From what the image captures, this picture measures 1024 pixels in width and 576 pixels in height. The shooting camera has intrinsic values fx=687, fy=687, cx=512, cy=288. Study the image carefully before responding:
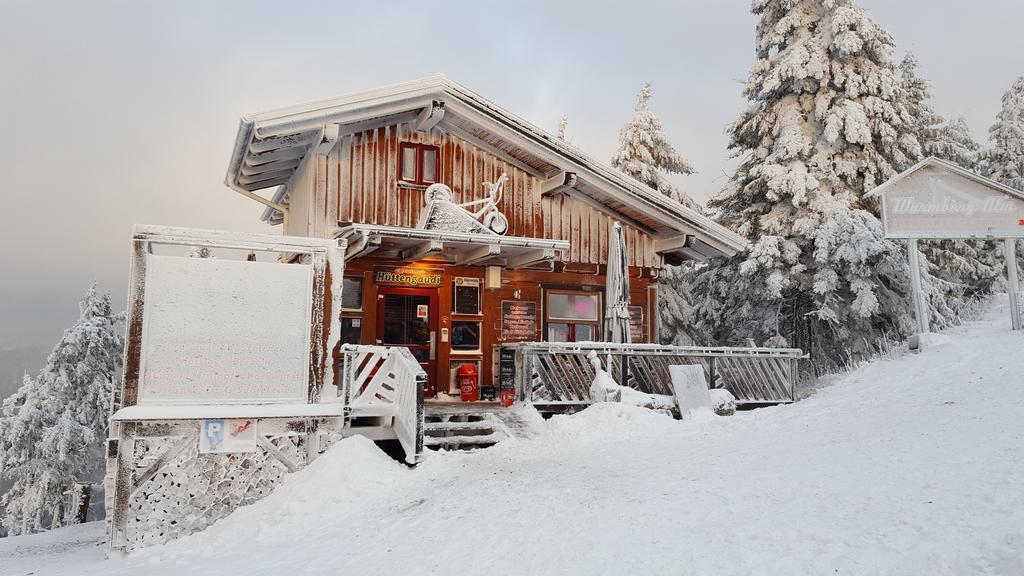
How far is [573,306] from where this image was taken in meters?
15.5

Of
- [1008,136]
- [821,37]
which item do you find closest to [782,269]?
[821,37]

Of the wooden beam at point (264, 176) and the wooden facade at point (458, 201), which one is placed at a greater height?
the wooden beam at point (264, 176)

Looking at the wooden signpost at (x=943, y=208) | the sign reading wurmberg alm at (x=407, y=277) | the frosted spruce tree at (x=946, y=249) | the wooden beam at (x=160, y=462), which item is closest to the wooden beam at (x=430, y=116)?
the sign reading wurmberg alm at (x=407, y=277)

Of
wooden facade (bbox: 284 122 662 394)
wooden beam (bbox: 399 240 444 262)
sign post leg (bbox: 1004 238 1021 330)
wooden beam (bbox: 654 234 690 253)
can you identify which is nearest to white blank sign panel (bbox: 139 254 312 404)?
wooden beam (bbox: 399 240 444 262)

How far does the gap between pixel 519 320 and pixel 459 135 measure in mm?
4167

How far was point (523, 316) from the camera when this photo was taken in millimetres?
14961

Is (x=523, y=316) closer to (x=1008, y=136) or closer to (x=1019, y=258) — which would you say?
(x=1019, y=258)

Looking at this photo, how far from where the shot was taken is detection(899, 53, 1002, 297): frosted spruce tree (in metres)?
20.3

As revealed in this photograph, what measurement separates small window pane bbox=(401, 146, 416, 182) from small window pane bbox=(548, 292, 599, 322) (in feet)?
13.2

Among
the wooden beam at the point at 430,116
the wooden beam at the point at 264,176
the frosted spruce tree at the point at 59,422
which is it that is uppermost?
the wooden beam at the point at 430,116

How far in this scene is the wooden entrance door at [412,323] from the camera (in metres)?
13.9

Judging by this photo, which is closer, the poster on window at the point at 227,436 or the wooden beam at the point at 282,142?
the poster on window at the point at 227,436

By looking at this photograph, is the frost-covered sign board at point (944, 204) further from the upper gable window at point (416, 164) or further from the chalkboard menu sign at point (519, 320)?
the upper gable window at point (416, 164)

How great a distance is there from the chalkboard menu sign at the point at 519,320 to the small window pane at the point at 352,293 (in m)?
3.10
